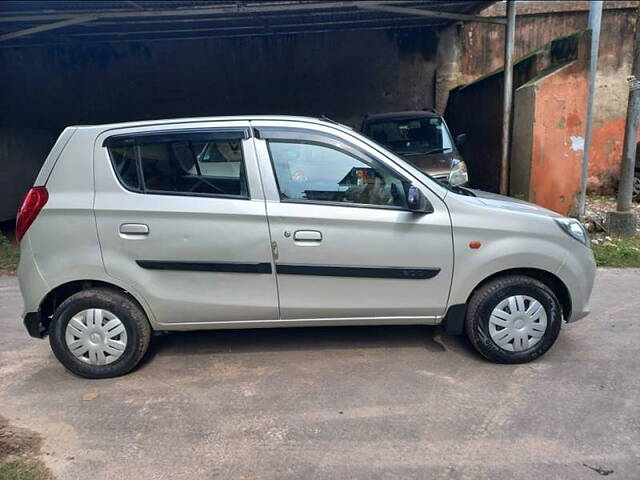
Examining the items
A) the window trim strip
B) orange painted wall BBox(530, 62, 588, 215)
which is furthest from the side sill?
orange painted wall BBox(530, 62, 588, 215)

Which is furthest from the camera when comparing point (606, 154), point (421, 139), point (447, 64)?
point (447, 64)

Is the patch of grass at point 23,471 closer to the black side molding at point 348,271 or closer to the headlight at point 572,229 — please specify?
the black side molding at point 348,271

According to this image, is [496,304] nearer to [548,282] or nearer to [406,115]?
[548,282]

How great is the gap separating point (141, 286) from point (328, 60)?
34.2 ft

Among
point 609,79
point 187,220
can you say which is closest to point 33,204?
point 187,220

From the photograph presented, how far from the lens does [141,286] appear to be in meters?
3.45

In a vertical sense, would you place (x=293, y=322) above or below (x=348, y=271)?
below

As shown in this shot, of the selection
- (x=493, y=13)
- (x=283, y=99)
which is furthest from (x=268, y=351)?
(x=493, y=13)

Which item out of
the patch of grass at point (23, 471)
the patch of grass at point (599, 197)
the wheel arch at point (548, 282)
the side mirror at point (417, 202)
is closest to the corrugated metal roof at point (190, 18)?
the patch of grass at point (599, 197)

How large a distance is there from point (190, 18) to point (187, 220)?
25.3 feet

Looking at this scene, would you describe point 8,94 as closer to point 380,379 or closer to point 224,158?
point 224,158

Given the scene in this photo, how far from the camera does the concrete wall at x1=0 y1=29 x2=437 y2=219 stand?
40.9ft

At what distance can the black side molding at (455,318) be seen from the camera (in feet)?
11.6

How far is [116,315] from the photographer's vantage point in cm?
348
